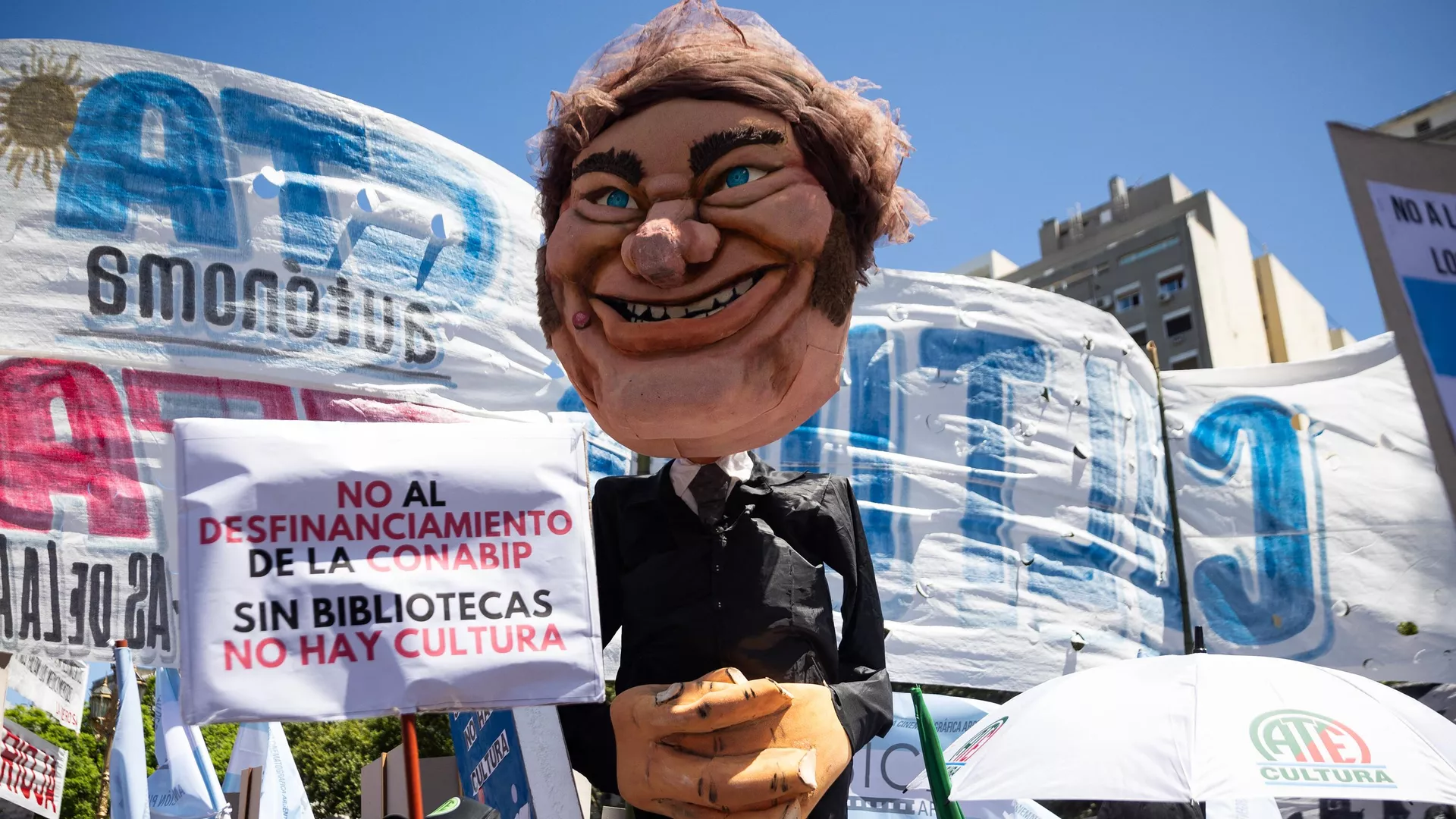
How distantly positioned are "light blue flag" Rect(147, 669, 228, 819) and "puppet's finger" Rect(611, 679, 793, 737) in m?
3.28

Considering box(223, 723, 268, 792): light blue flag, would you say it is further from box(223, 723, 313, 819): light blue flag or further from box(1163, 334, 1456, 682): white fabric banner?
box(1163, 334, 1456, 682): white fabric banner

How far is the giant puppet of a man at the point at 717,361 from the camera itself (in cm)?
256

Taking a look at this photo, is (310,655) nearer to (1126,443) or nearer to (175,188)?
(175,188)

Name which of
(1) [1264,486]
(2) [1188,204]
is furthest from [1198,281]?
(1) [1264,486]

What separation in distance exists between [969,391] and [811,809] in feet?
14.8

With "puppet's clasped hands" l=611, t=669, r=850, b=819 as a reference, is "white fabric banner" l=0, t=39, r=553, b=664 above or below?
above

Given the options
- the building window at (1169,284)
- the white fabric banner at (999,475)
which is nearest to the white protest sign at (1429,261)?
the white fabric banner at (999,475)

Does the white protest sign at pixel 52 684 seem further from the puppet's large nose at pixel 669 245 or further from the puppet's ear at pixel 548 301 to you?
the puppet's large nose at pixel 669 245

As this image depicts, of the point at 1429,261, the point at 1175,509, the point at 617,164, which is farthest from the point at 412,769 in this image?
the point at 1175,509

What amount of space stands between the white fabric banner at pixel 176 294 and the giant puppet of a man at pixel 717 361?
2.44 metres

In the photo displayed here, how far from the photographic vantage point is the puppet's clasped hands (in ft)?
7.45

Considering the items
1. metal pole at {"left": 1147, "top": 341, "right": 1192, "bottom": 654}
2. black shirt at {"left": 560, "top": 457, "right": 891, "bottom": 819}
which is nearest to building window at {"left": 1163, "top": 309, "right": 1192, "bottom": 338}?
metal pole at {"left": 1147, "top": 341, "right": 1192, "bottom": 654}

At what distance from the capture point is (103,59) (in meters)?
4.82

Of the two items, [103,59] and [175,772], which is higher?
[103,59]
